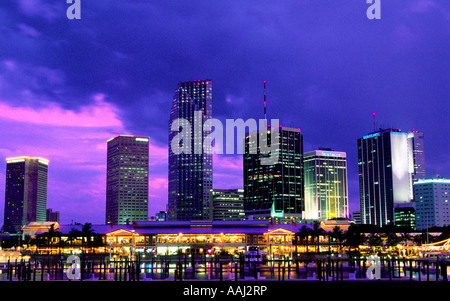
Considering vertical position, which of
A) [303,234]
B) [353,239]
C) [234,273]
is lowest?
[234,273]

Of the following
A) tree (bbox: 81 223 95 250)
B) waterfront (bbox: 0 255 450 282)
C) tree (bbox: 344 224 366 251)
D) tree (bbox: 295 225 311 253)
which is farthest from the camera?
tree (bbox: 81 223 95 250)

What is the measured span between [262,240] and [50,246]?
7256cm

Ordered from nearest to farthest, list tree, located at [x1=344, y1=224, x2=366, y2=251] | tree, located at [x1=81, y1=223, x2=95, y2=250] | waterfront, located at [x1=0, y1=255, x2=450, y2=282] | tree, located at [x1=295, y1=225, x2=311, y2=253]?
waterfront, located at [x1=0, y1=255, x2=450, y2=282]
tree, located at [x1=344, y1=224, x2=366, y2=251]
tree, located at [x1=295, y1=225, x2=311, y2=253]
tree, located at [x1=81, y1=223, x2=95, y2=250]

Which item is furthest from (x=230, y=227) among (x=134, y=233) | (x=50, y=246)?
(x=50, y=246)

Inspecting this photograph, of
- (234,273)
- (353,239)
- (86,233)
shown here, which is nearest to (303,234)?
(353,239)

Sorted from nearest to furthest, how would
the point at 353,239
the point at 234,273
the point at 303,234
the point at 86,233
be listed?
1. the point at 234,273
2. the point at 353,239
3. the point at 303,234
4. the point at 86,233

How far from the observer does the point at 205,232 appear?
179m

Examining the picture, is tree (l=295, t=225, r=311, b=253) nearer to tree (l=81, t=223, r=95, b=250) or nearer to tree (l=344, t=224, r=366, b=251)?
tree (l=344, t=224, r=366, b=251)

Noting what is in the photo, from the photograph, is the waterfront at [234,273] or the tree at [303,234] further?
the tree at [303,234]

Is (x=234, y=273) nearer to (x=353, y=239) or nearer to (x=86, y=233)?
(x=353, y=239)

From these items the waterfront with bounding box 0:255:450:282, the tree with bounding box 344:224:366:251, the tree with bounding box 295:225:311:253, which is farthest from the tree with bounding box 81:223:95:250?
the tree with bounding box 344:224:366:251

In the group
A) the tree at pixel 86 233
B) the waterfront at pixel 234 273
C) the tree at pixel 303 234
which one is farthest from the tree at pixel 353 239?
the tree at pixel 86 233

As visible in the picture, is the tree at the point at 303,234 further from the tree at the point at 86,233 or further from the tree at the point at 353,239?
the tree at the point at 86,233
